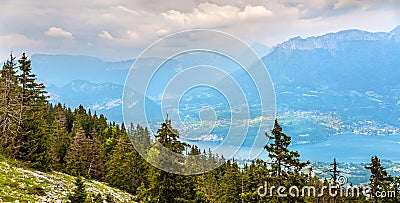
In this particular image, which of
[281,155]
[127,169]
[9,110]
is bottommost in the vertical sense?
[127,169]

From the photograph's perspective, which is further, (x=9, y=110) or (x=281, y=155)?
(x=9, y=110)

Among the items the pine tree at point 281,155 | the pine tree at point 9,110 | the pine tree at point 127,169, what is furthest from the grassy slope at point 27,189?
the pine tree at point 127,169

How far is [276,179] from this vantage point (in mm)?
28109

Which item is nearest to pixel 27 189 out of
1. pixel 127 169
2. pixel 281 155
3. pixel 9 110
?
pixel 9 110

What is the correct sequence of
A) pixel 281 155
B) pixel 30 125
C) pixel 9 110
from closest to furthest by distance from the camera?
1. pixel 281 155
2. pixel 9 110
3. pixel 30 125

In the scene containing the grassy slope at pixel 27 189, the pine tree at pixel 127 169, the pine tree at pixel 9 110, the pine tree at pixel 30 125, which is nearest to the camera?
the grassy slope at pixel 27 189

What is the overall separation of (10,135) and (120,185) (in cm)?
2231

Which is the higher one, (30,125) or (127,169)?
(30,125)

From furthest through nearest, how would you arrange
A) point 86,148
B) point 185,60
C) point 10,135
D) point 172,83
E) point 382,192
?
point 86,148 → point 382,192 → point 10,135 → point 185,60 → point 172,83

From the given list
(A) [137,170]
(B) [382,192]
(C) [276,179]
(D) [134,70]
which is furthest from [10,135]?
(B) [382,192]

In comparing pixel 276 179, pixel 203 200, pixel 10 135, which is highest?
pixel 10 135

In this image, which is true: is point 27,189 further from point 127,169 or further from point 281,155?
point 127,169

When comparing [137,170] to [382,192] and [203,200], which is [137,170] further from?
[382,192]

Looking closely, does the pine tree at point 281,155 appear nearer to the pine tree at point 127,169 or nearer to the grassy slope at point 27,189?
the grassy slope at point 27,189
